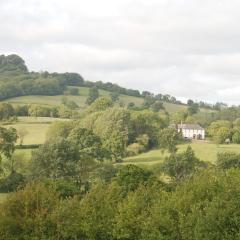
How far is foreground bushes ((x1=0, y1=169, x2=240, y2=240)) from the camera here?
48750 millimetres

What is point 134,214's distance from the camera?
5425 centimetres

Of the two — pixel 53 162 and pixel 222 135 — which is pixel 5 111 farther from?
pixel 53 162

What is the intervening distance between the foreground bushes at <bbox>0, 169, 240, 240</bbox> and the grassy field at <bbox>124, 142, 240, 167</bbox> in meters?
61.6

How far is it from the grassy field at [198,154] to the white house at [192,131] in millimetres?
20349

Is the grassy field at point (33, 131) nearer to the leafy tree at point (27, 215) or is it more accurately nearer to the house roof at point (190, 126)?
the house roof at point (190, 126)

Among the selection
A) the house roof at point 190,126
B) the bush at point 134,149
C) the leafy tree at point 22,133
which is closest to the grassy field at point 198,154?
the bush at point 134,149

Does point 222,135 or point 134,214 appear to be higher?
point 222,135

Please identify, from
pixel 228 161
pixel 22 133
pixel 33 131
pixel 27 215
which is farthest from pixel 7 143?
pixel 27 215

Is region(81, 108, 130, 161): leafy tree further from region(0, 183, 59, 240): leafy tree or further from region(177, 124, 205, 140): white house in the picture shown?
region(0, 183, 59, 240): leafy tree

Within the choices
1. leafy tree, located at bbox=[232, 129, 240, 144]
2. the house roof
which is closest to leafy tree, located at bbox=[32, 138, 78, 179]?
leafy tree, located at bbox=[232, 129, 240, 144]

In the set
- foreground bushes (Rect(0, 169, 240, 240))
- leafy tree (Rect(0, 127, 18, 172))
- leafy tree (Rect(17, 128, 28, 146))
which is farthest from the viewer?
leafy tree (Rect(17, 128, 28, 146))

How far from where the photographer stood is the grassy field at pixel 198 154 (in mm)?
124262

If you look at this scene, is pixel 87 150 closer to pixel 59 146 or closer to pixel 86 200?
pixel 59 146

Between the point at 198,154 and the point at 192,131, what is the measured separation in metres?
45.1
